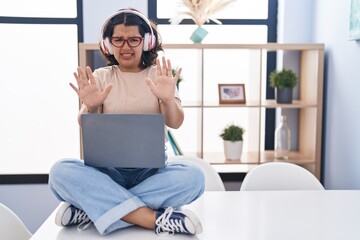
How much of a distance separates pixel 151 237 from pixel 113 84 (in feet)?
1.75

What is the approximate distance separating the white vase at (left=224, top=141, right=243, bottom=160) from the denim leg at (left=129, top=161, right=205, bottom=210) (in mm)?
1357

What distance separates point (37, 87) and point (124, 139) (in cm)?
199

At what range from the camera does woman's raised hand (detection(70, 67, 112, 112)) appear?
49.0 inches

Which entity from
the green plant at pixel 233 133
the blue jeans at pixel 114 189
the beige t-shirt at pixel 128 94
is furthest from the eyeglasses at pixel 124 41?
the green plant at pixel 233 133

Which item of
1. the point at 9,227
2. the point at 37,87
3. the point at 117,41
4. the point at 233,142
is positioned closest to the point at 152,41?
the point at 117,41

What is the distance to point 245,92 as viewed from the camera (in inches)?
105

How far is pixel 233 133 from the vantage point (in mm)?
2578

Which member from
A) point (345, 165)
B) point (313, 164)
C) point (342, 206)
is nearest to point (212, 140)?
point (313, 164)

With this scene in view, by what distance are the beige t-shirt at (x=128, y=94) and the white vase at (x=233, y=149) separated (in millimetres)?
1254

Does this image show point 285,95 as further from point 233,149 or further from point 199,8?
point 199,8

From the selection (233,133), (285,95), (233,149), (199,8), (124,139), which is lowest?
(233,149)

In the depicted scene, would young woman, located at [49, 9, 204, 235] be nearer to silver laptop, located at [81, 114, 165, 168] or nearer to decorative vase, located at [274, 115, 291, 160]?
silver laptop, located at [81, 114, 165, 168]

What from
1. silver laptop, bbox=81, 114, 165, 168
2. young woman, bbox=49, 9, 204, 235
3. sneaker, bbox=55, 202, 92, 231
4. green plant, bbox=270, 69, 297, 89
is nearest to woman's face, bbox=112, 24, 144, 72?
young woman, bbox=49, 9, 204, 235

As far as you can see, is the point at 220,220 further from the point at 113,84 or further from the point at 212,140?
the point at 212,140
